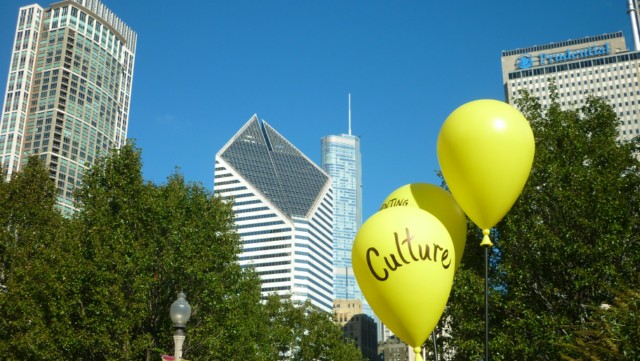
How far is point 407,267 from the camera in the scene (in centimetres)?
1071

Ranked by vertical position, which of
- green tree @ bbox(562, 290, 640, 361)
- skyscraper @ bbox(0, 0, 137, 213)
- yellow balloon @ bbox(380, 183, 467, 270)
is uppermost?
skyscraper @ bbox(0, 0, 137, 213)

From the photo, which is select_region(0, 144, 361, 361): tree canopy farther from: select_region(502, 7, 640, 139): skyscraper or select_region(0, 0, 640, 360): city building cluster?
select_region(502, 7, 640, 139): skyscraper

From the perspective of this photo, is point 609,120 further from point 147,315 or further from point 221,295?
point 147,315

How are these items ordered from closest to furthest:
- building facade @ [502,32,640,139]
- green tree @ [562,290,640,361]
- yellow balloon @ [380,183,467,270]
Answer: green tree @ [562,290,640,361]
yellow balloon @ [380,183,467,270]
building facade @ [502,32,640,139]

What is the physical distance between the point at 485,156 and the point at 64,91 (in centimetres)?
16653

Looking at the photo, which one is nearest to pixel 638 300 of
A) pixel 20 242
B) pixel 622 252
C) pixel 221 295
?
pixel 622 252

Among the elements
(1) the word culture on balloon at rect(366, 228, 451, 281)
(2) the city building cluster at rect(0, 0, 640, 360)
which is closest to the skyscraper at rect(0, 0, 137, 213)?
(2) the city building cluster at rect(0, 0, 640, 360)

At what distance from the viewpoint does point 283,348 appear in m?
48.4

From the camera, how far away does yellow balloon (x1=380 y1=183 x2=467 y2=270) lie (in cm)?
1263

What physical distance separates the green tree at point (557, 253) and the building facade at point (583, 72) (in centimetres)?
13157

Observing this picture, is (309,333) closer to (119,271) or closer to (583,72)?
(119,271)

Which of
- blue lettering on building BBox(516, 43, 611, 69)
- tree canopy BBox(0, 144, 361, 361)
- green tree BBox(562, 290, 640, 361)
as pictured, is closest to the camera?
green tree BBox(562, 290, 640, 361)

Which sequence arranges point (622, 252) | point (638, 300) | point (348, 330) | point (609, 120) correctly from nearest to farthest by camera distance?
point (638, 300)
point (622, 252)
point (609, 120)
point (348, 330)

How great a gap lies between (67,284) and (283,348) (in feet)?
86.5
